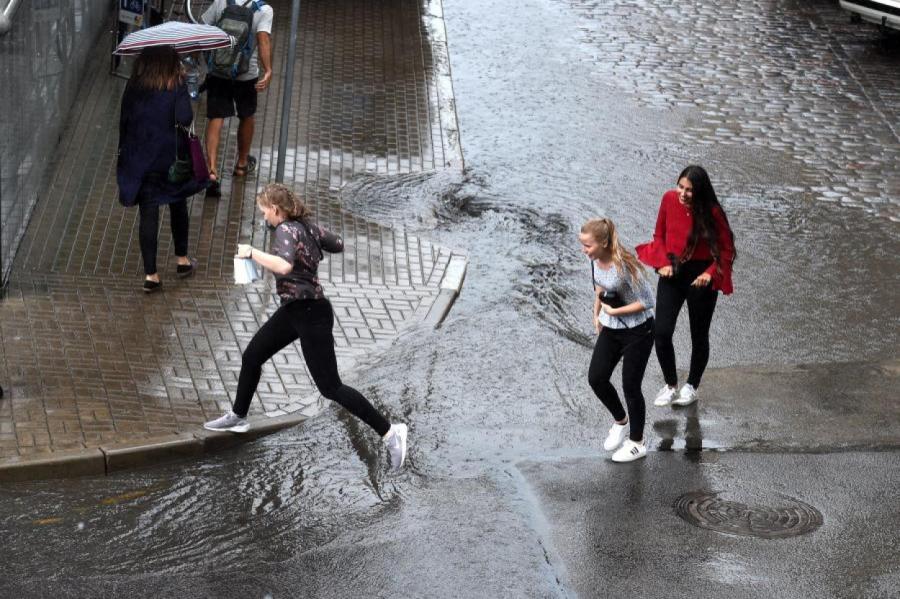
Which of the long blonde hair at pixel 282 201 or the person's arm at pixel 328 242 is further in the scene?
the person's arm at pixel 328 242

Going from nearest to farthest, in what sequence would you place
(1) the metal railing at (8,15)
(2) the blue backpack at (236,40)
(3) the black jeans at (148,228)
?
(1) the metal railing at (8,15), (3) the black jeans at (148,228), (2) the blue backpack at (236,40)

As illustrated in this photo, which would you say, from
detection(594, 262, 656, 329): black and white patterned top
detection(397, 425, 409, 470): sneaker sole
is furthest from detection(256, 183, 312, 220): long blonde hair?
detection(594, 262, 656, 329): black and white patterned top

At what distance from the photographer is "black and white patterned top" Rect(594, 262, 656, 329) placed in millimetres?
7996

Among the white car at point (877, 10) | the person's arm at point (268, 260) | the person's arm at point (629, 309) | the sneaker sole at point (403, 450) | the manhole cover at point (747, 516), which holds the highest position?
the person's arm at point (268, 260)

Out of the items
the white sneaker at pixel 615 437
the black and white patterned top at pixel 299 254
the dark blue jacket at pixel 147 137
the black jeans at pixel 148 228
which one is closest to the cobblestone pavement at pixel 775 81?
the white sneaker at pixel 615 437

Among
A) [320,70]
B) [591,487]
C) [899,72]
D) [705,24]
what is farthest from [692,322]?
[705,24]

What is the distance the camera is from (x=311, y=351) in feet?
26.0

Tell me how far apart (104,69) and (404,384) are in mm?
7781

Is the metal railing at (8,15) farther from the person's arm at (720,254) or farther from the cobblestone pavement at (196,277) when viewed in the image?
the person's arm at (720,254)

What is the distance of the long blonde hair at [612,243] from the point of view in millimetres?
7902

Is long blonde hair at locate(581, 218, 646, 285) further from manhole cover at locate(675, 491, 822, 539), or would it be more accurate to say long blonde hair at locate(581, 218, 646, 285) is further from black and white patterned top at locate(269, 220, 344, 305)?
black and white patterned top at locate(269, 220, 344, 305)

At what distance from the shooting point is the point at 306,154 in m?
13.5

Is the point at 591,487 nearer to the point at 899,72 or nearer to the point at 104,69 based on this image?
the point at 104,69

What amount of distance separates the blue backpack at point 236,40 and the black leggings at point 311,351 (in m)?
4.68
